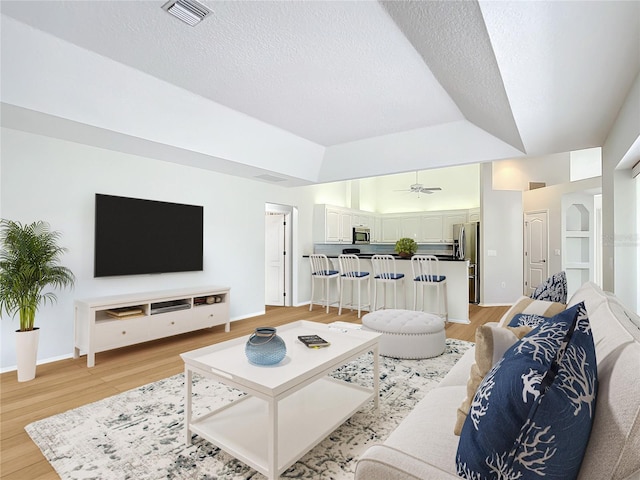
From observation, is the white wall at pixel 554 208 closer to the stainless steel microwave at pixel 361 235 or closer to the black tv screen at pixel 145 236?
the stainless steel microwave at pixel 361 235

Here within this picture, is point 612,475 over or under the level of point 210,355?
over

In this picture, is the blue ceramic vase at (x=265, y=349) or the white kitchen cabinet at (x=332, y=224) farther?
the white kitchen cabinet at (x=332, y=224)

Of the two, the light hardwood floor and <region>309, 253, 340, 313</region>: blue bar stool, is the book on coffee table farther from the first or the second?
<region>309, 253, 340, 313</region>: blue bar stool

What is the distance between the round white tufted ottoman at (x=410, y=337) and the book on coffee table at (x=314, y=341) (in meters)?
1.31

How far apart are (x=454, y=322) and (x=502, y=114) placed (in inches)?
129

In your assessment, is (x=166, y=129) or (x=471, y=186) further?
(x=471, y=186)

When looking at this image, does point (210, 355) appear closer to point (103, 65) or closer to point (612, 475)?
point (612, 475)

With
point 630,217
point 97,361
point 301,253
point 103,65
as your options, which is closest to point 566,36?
point 630,217

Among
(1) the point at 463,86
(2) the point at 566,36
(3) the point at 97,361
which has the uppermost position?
(1) the point at 463,86

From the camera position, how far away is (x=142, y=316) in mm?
3744

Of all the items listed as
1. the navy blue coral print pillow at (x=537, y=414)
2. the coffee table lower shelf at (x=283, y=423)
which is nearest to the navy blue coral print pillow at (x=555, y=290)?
the coffee table lower shelf at (x=283, y=423)

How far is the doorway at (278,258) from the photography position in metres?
6.60

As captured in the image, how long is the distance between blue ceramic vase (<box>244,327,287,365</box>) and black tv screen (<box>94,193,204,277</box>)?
276cm

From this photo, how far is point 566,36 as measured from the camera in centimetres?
165
